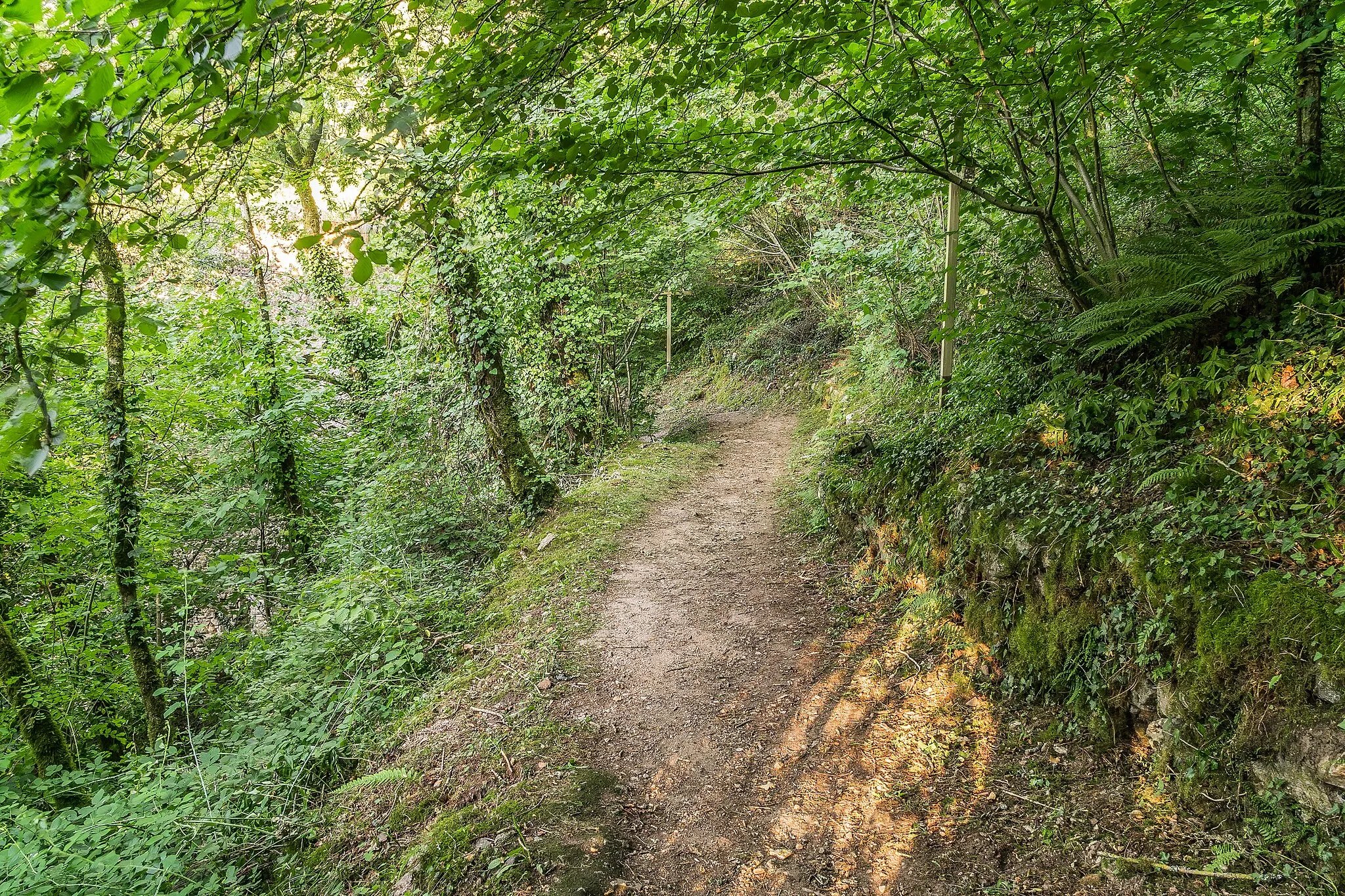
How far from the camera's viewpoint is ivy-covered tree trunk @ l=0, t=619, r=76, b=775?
6.33m

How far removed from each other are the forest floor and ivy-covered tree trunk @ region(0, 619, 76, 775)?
216 inches

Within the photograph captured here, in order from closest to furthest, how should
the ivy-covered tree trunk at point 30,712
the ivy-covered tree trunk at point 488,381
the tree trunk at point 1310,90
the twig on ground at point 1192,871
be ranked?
the twig on ground at point 1192,871
the tree trunk at point 1310,90
the ivy-covered tree trunk at point 30,712
the ivy-covered tree trunk at point 488,381

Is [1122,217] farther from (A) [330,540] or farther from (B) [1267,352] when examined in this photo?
(A) [330,540]

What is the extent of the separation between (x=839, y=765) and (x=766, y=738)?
563 mm

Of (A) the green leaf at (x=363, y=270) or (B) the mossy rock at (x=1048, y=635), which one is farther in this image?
(B) the mossy rock at (x=1048, y=635)

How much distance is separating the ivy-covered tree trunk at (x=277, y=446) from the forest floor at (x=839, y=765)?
5995 mm

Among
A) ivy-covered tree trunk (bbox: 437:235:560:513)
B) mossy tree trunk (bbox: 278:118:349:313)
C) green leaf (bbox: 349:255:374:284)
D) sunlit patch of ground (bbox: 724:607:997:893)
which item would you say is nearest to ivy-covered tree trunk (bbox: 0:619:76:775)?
ivy-covered tree trunk (bbox: 437:235:560:513)

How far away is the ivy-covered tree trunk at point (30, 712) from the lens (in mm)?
6328

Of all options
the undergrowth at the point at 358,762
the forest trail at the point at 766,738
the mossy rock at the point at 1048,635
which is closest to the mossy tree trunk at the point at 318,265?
the undergrowth at the point at 358,762

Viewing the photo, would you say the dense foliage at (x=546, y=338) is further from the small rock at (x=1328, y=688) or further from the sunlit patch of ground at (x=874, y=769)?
the sunlit patch of ground at (x=874, y=769)

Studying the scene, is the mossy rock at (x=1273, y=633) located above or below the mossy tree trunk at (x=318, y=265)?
below

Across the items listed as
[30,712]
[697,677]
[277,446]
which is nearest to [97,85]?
[697,677]

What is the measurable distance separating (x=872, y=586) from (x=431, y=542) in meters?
6.19

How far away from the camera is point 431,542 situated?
9.37 m
